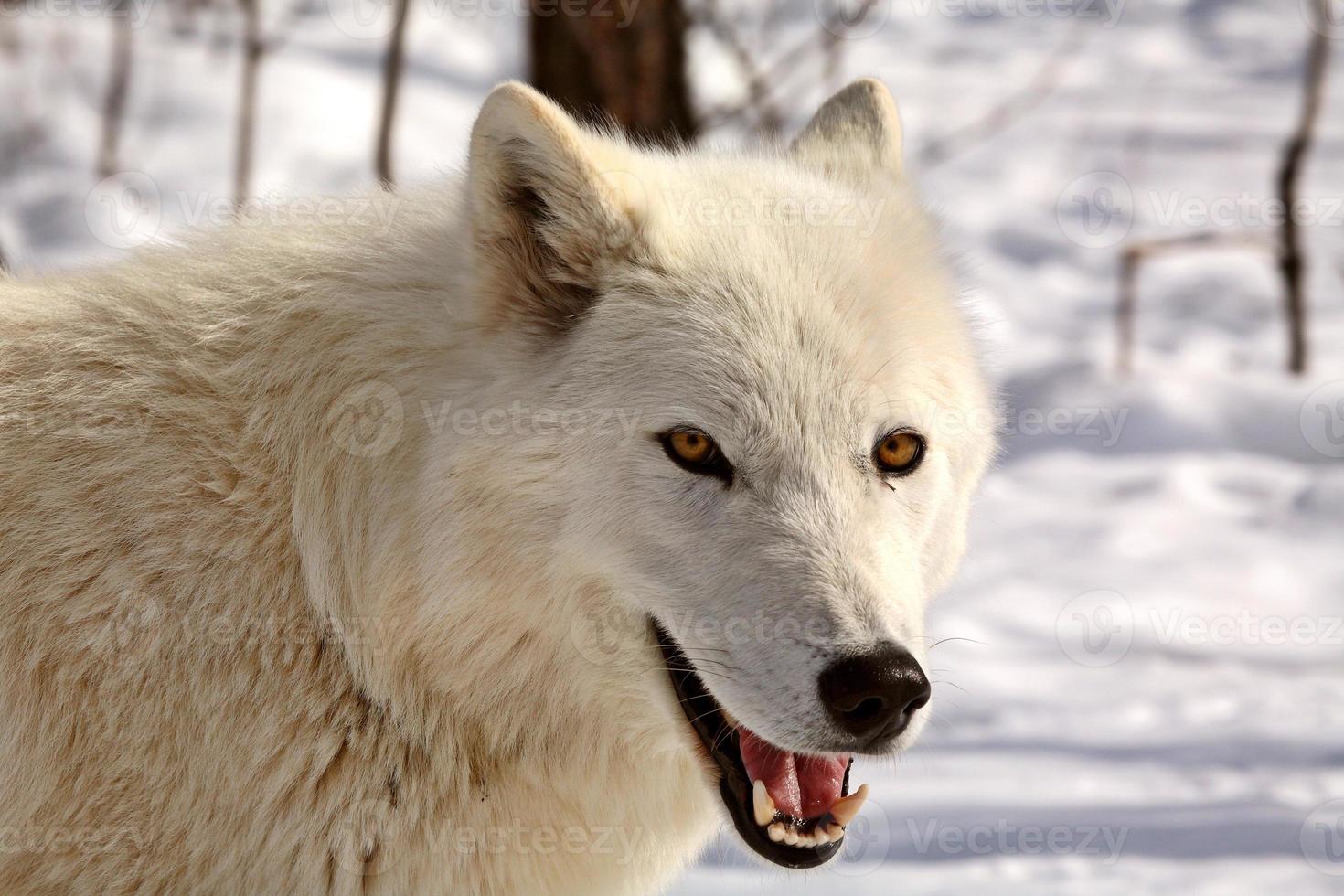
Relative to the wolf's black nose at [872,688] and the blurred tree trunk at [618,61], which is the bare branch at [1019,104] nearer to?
the blurred tree trunk at [618,61]

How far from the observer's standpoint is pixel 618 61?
591 cm

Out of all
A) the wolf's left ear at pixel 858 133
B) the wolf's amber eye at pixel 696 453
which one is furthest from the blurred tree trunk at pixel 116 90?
the wolf's amber eye at pixel 696 453

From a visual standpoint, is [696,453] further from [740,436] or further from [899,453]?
Answer: [899,453]

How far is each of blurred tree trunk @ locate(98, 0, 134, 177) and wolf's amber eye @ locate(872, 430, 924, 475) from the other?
8059 mm


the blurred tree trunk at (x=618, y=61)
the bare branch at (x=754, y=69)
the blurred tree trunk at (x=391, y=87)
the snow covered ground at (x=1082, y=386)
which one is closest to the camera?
the snow covered ground at (x=1082, y=386)

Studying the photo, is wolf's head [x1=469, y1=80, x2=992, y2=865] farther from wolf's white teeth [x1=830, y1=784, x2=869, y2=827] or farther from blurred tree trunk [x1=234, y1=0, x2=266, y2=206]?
blurred tree trunk [x1=234, y1=0, x2=266, y2=206]

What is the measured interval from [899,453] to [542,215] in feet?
3.03

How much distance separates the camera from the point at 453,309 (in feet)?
8.95

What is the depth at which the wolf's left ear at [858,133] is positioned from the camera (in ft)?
11.1

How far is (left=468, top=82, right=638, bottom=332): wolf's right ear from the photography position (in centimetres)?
252

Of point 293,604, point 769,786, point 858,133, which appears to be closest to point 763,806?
point 769,786

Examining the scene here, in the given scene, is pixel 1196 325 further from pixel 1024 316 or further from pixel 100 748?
pixel 100 748

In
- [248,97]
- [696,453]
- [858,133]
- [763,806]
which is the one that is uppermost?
[858,133]

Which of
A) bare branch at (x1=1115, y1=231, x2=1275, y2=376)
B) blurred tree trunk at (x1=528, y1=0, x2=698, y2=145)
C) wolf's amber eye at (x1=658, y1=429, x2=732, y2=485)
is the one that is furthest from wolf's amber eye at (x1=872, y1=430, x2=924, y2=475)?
bare branch at (x1=1115, y1=231, x2=1275, y2=376)
